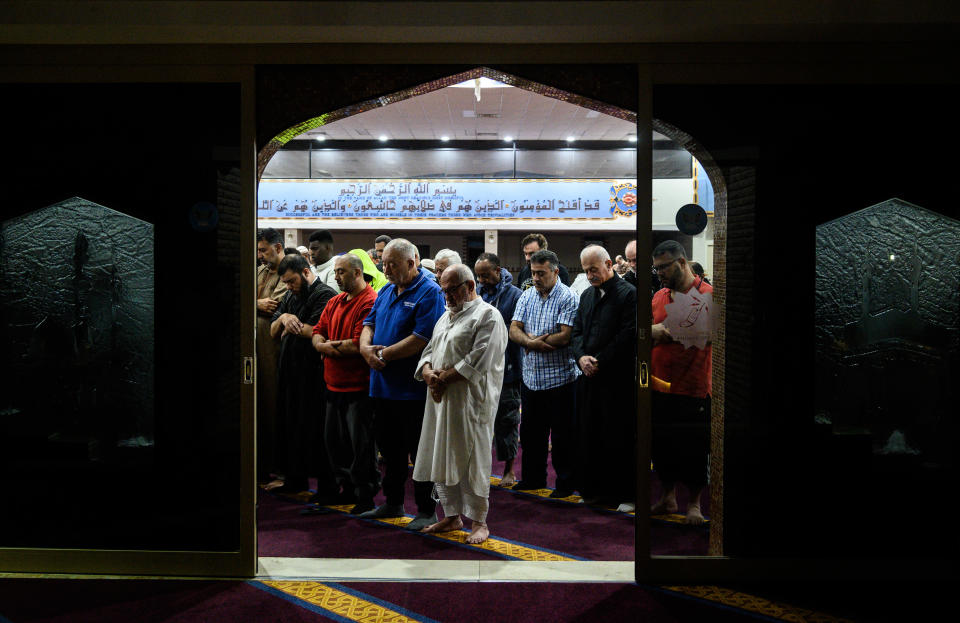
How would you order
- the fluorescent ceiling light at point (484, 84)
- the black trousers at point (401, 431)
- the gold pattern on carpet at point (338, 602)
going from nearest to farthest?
the gold pattern on carpet at point (338, 602)
the black trousers at point (401, 431)
the fluorescent ceiling light at point (484, 84)

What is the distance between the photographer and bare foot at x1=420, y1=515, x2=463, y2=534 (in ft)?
11.5

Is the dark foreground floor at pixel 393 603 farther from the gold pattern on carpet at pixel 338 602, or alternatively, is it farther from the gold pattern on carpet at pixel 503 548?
the gold pattern on carpet at pixel 503 548

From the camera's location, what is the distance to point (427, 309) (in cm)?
362

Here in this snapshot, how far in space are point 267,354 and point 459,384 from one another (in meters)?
1.56

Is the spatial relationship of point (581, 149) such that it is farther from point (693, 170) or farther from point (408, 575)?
point (408, 575)

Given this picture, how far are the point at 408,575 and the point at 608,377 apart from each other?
1.67 m

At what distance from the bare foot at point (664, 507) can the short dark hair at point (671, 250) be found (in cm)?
110

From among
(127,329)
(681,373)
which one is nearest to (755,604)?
(681,373)

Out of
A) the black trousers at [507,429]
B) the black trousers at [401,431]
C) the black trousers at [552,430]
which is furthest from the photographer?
the black trousers at [507,429]

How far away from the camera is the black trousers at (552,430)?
4.25m

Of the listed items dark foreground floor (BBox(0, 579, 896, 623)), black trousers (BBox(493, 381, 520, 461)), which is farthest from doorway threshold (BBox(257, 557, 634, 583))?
black trousers (BBox(493, 381, 520, 461))

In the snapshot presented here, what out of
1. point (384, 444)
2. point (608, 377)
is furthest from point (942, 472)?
point (384, 444)

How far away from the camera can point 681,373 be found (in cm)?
305

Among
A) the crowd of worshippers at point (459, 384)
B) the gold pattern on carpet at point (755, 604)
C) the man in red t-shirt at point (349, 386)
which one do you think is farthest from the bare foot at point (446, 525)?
the gold pattern on carpet at point (755, 604)
